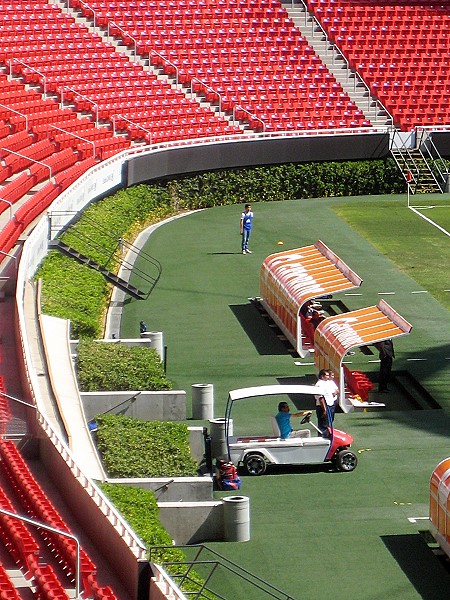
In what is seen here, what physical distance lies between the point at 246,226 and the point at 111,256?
5.96 meters

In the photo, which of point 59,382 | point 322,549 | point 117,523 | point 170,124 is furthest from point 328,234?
point 117,523

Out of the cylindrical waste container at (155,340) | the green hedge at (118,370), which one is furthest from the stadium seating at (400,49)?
the green hedge at (118,370)

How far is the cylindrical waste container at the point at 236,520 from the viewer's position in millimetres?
21234

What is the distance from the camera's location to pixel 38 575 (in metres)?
16.3

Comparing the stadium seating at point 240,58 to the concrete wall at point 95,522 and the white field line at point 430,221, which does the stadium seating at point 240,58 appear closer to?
the white field line at point 430,221

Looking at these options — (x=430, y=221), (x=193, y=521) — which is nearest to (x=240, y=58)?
(x=430, y=221)

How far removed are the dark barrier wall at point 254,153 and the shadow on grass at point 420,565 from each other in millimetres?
28865

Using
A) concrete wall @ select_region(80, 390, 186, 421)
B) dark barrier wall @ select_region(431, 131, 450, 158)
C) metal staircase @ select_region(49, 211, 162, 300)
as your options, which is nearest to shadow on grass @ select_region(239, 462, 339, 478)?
concrete wall @ select_region(80, 390, 186, 421)

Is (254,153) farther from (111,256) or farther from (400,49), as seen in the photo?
(111,256)

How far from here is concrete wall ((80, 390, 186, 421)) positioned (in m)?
26.5

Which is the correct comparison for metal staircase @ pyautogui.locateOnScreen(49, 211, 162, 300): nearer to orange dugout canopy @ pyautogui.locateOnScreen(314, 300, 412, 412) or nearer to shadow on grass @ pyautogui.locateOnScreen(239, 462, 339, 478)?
orange dugout canopy @ pyautogui.locateOnScreen(314, 300, 412, 412)

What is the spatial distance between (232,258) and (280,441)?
19.4 m

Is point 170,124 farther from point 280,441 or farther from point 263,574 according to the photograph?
point 263,574

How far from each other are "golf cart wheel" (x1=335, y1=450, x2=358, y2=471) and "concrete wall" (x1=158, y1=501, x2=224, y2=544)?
386 cm
